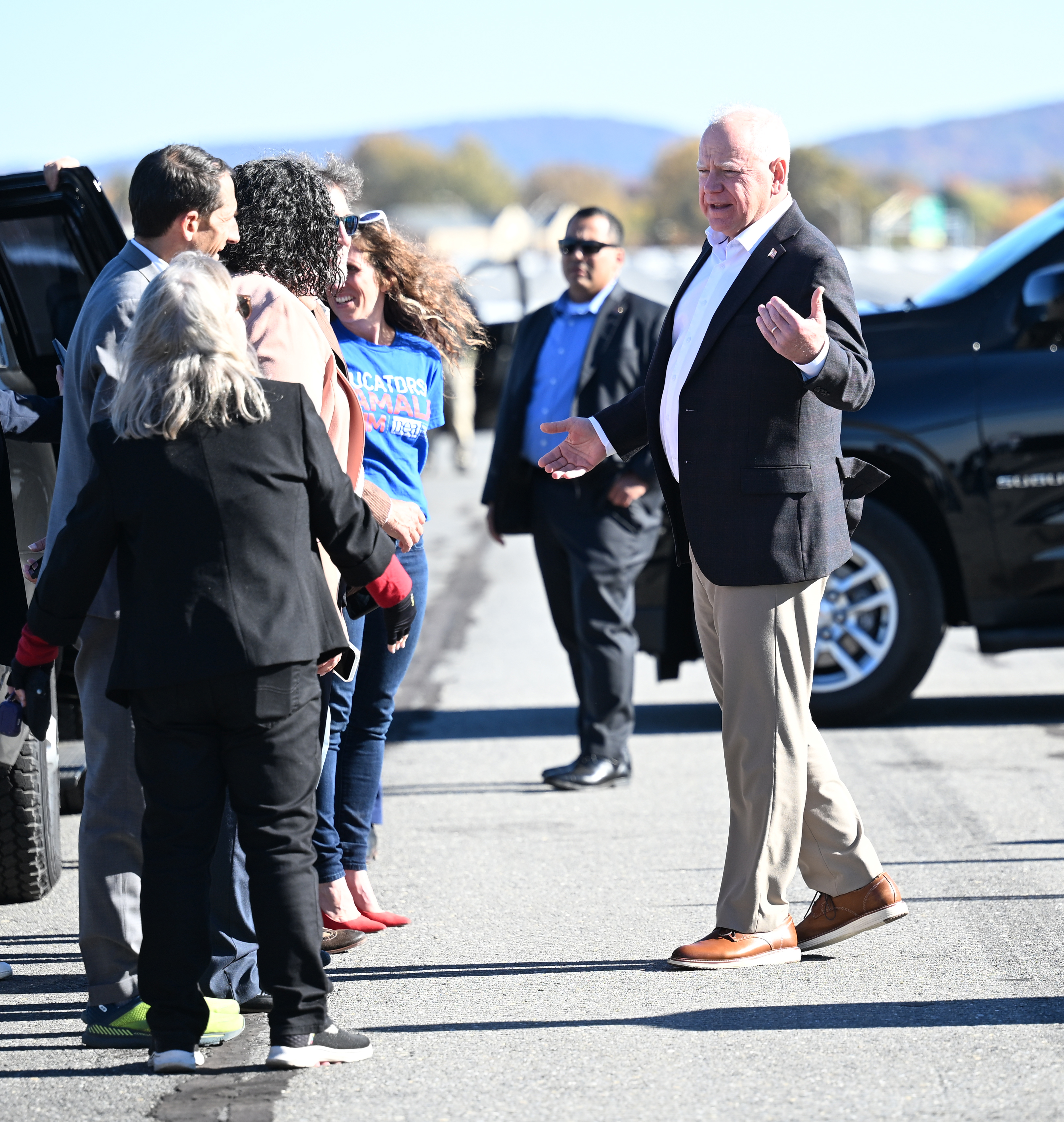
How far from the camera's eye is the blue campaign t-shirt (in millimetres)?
4609

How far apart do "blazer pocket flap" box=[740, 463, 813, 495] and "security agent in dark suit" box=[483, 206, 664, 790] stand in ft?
7.53

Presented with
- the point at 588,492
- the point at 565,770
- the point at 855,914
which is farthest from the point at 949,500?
the point at 855,914

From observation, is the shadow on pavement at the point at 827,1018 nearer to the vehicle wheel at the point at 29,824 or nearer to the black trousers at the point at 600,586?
the vehicle wheel at the point at 29,824

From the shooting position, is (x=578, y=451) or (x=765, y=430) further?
(x=578, y=451)

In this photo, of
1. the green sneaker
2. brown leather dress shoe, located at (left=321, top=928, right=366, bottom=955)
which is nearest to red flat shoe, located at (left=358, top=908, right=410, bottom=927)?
brown leather dress shoe, located at (left=321, top=928, right=366, bottom=955)

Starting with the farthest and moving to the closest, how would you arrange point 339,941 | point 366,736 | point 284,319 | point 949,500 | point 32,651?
point 949,500 → point 366,736 → point 339,941 → point 284,319 → point 32,651

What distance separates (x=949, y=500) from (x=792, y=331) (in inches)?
132

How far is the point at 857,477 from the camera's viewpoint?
430cm

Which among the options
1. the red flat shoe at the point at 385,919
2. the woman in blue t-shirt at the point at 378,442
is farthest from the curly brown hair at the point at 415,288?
the red flat shoe at the point at 385,919

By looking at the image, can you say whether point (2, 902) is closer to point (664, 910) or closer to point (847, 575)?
point (664, 910)

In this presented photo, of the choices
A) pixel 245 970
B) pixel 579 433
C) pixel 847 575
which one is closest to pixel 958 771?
pixel 847 575

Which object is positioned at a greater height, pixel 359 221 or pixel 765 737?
pixel 359 221

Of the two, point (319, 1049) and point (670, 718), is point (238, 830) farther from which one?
point (670, 718)

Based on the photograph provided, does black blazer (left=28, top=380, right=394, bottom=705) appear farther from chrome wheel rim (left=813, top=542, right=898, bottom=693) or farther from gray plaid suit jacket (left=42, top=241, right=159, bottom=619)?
chrome wheel rim (left=813, top=542, right=898, bottom=693)
